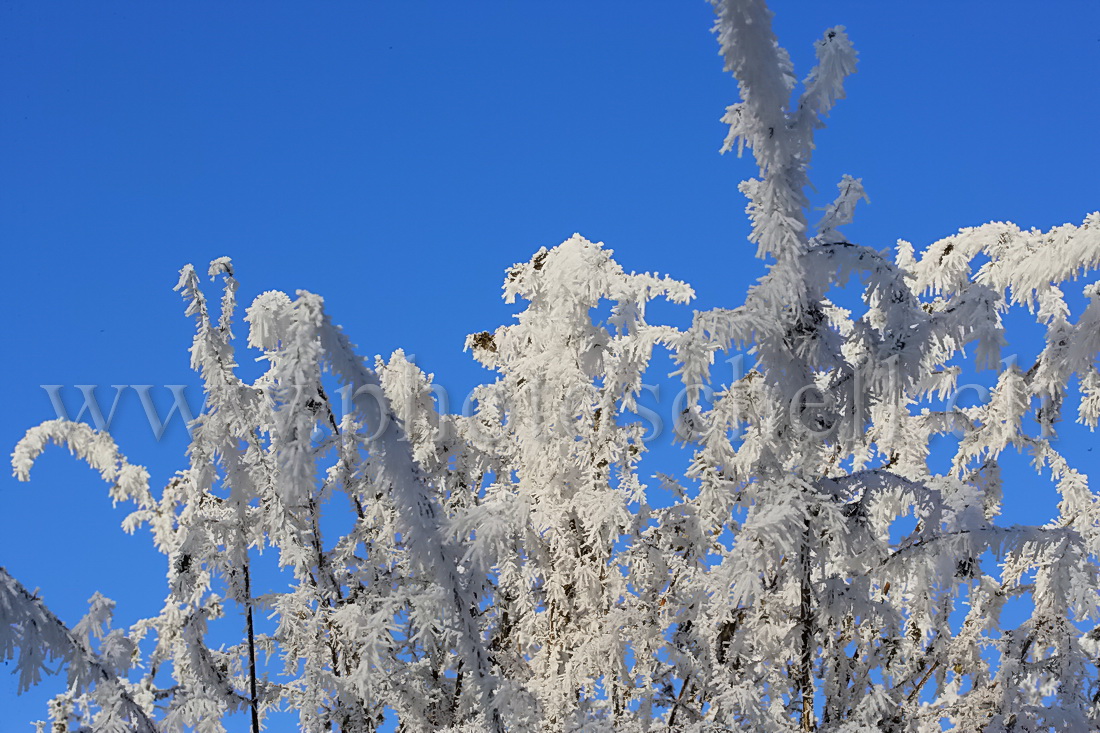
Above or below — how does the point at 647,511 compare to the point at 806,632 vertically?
above

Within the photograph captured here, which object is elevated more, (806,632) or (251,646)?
(251,646)

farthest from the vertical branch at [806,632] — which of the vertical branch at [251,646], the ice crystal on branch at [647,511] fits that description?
the vertical branch at [251,646]

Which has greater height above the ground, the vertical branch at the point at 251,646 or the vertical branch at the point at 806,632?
the vertical branch at the point at 251,646

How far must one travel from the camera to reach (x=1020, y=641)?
26.6 feet

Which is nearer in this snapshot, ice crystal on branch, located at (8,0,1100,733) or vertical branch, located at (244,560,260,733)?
ice crystal on branch, located at (8,0,1100,733)

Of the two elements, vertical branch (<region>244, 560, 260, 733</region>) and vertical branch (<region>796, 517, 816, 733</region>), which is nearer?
vertical branch (<region>796, 517, 816, 733</region>)

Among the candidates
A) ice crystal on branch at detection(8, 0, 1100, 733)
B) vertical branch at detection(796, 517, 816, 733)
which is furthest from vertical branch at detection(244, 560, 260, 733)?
vertical branch at detection(796, 517, 816, 733)

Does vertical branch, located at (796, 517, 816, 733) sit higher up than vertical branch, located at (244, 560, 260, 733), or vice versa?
vertical branch, located at (244, 560, 260, 733)

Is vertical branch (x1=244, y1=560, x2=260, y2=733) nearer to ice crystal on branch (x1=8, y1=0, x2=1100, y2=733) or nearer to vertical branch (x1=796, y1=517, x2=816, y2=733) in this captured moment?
ice crystal on branch (x1=8, y1=0, x2=1100, y2=733)

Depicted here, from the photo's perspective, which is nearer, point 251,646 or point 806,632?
point 806,632

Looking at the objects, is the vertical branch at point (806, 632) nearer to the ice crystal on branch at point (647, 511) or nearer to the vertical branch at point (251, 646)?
the ice crystal on branch at point (647, 511)

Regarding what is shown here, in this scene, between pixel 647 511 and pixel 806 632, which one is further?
pixel 647 511

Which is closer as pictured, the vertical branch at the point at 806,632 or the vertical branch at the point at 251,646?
the vertical branch at the point at 806,632

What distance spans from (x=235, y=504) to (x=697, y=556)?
3909mm
